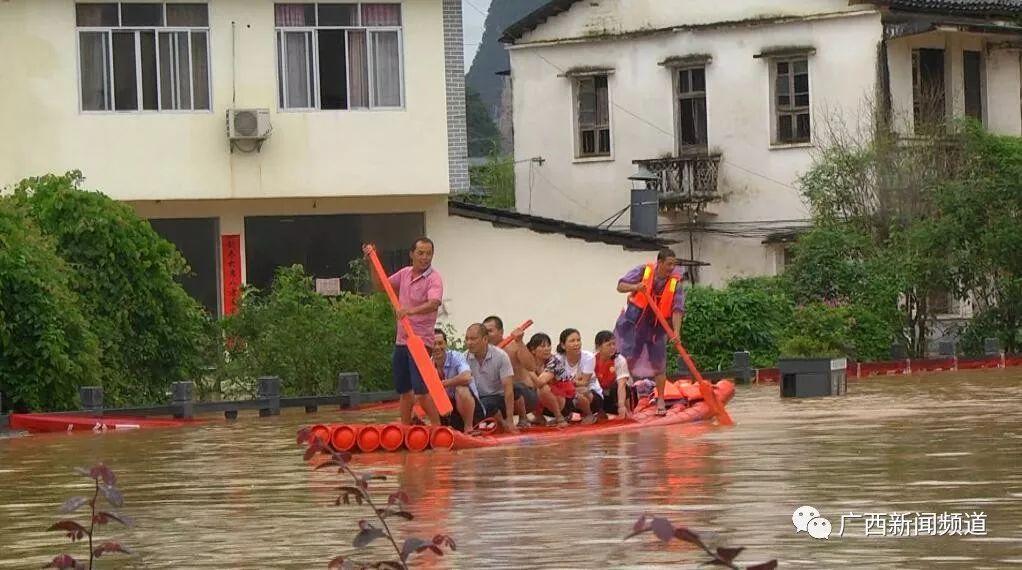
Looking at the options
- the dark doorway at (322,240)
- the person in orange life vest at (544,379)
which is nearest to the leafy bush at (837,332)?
the dark doorway at (322,240)

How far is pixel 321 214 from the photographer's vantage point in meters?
33.5

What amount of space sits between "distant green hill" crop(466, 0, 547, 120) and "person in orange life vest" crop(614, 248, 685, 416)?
106m

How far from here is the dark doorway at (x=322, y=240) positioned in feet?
110

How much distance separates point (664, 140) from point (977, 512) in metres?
31.9

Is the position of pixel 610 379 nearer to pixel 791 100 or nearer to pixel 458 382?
pixel 458 382

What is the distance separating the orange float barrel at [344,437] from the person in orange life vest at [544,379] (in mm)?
2857

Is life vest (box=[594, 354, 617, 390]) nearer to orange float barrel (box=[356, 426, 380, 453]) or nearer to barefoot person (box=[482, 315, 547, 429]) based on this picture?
barefoot person (box=[482, 315, 547, 429])

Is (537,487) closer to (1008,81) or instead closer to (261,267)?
(261,267)

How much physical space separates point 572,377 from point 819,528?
31.8 ft

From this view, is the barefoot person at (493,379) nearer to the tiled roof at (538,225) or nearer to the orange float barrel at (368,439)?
the orange float barrel at (368,439)

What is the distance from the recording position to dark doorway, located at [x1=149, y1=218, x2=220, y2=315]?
32875 millimetres

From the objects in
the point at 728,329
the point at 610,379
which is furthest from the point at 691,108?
the point at 610,379

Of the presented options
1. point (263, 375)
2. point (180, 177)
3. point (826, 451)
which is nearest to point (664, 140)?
point (180, 177)

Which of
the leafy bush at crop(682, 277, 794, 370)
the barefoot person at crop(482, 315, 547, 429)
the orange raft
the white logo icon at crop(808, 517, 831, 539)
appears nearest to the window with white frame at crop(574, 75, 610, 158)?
the leafy bush at crop(682, 277, 794, 370)
